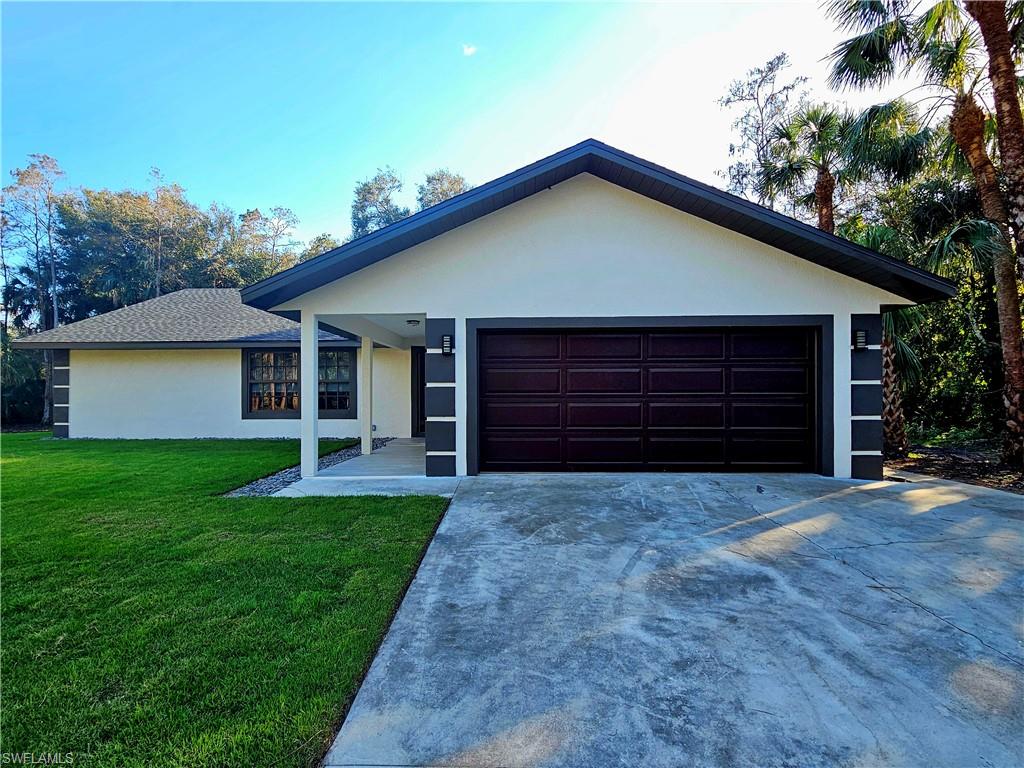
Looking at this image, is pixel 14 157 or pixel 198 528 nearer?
pixel 198 528


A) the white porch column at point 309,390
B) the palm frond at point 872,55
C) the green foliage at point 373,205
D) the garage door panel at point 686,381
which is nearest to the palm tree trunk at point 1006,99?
the palm frond at point 872,55

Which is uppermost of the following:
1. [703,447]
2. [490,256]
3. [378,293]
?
[490,256]

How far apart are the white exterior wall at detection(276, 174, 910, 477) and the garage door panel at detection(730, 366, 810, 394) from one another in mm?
917

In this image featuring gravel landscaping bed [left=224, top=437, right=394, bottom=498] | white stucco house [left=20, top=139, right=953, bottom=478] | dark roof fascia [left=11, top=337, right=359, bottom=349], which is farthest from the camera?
dark roof fascia [left=11, top=337, right=359, bottom=349]

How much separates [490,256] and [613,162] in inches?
86.0

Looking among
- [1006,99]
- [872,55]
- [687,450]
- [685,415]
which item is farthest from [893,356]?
[872,55]

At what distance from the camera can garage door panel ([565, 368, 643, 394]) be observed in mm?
7391

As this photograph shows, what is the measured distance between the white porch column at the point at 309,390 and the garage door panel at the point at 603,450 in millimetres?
3973

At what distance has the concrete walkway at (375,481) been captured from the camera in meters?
6.31

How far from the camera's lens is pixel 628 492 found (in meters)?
6.16

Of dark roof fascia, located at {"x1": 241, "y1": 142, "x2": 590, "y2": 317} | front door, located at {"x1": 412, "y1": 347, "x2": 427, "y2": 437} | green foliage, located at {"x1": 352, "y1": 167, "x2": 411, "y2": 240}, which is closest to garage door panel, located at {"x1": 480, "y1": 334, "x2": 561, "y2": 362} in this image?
dark roof fascia, located at {"x1": 241, "y1": 142, "x2": 590, "y2": 317}

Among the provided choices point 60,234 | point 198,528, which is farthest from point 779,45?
point 60,234

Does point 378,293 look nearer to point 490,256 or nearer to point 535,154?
point 490,256

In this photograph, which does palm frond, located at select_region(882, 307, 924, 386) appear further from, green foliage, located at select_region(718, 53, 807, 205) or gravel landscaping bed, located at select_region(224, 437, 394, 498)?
green foliage, located at select_region(718, 53, 807, 205)
